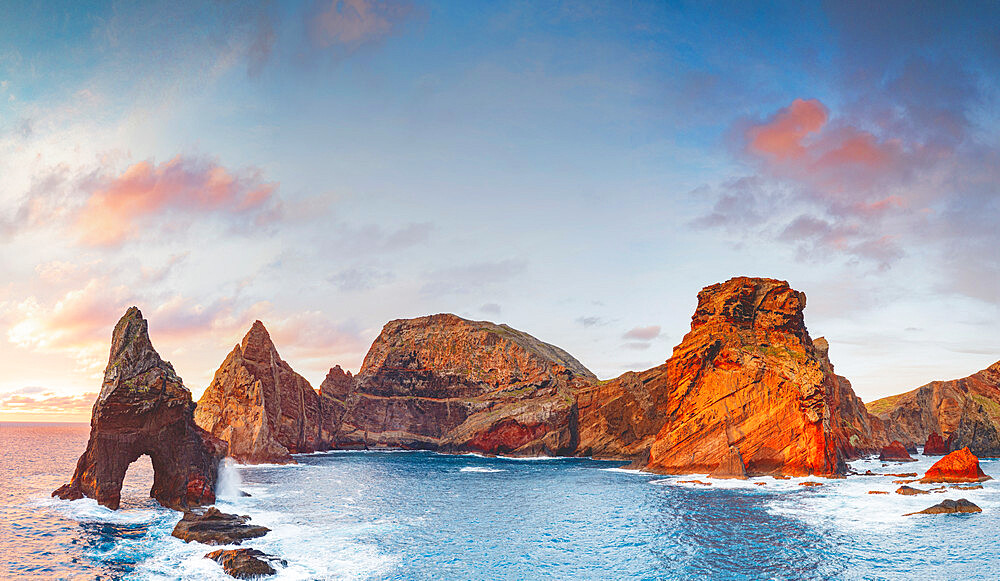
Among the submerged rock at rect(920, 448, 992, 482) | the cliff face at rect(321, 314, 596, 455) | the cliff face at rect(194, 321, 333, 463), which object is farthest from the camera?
the cliff face at rect(321, 314, 596, 455)

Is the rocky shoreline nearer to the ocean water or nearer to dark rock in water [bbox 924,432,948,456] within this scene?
dark rock in water [bbox 924,432,948,456]

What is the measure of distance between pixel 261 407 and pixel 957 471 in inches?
4346

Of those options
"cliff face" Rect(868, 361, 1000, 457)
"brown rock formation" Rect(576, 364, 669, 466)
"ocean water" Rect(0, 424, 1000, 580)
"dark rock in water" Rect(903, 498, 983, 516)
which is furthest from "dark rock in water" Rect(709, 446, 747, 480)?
"cliff face" Rect(868, 361, 1000, 457)

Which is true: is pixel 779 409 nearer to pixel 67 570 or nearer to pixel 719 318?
pixel 719 318

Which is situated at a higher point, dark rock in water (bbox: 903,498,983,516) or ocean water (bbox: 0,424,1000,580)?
dark rock in water (bbox: 903,498,983,516)

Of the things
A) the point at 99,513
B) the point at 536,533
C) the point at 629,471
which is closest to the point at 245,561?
the point at 536,533

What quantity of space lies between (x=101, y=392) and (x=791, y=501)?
216ft

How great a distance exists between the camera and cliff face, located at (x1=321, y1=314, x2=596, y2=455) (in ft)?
456

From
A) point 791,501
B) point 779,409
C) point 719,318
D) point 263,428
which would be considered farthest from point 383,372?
point 791,501

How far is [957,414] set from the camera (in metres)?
131

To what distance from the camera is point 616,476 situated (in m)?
84.9

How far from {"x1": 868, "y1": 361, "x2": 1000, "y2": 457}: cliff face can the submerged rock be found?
58.1 m

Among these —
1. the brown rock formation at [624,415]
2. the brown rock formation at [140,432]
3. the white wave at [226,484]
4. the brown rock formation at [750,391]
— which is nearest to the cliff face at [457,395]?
the brown rock formation at [624,415]

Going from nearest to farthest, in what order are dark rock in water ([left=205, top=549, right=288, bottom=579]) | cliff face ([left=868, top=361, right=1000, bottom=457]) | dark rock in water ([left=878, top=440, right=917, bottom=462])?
1. dark rock in water ([left=205, top=549, right=288, bottom=579])
2. dark rock in water ([left=878, top=440, right=917, bottom=462])
3. cliff face ([left=868, top=361, right=1000, bottom=457])
